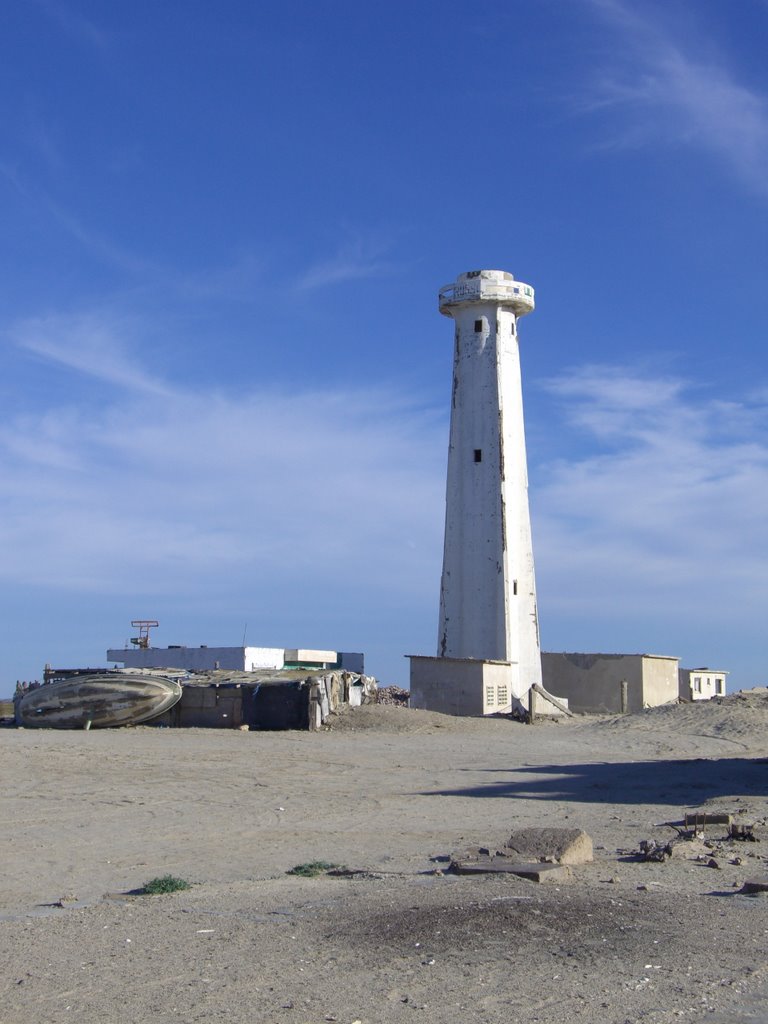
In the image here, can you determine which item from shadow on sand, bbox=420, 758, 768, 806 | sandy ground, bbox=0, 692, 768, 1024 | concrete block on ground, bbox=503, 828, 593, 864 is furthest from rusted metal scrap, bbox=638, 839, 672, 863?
shadow on sand, bbox=420, 758, 768, 806

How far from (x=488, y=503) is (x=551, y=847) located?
27.6 metres

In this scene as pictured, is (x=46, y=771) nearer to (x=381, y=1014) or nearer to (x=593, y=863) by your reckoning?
(x=593, y=863)

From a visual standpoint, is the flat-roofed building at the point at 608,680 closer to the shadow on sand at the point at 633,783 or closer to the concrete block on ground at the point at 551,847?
the shadow on sand at the point at 633,783

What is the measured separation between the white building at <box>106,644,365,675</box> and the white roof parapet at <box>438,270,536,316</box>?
17339mm

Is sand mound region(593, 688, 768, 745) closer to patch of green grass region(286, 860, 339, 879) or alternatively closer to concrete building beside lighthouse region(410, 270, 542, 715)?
concrete building beside lighthouse region(410, 270, 542, 715)

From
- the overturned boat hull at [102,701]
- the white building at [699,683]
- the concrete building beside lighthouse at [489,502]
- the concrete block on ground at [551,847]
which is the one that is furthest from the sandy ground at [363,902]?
the white building at [699,683]

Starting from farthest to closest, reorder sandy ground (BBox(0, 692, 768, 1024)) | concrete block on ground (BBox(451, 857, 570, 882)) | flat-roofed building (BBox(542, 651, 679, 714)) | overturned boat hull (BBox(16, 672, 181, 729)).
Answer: flat-roofed building (BBox(542, 651, 679, 714)) < overturned boat hull (BBox(16, 672, 181, 729)) < concrete block on ground (BBox(451, 857, 570, 882)) < sandy ground (BBox(0, 692, 768, 1024))

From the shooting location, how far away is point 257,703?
30375 millimetres

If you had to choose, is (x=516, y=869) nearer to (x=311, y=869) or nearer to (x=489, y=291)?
(x=311, y=869)

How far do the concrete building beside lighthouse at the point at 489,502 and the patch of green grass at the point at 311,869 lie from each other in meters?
25.8

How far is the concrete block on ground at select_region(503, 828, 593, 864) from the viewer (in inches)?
423

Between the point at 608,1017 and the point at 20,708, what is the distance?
1102 inches

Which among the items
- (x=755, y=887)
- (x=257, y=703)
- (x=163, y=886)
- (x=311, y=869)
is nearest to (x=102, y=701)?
(x=257, y=703)

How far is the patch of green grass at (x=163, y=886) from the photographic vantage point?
1055cm
